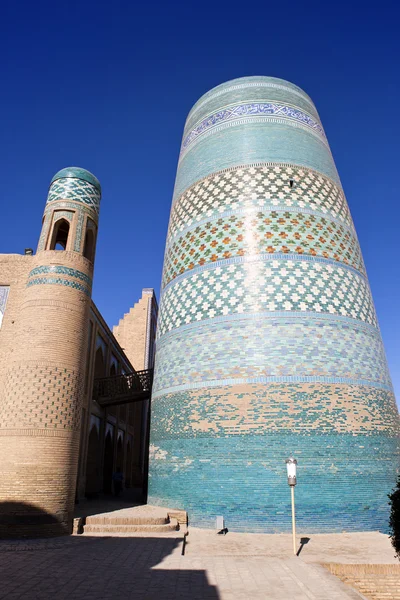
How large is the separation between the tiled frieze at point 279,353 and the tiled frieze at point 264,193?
272cm

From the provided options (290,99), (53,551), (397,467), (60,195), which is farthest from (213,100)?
(53,551)

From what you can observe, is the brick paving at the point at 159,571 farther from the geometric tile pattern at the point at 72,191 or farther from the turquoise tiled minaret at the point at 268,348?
the geometric tile pattern at the point at 72,191

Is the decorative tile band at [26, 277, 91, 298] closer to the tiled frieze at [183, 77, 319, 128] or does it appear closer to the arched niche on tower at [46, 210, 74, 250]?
the arched niche on tower at [46, 210, 74, 250]

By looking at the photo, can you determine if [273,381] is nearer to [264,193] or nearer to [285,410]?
[285,410]

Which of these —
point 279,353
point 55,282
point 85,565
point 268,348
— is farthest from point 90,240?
point 85,565

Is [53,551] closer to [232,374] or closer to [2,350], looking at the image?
[232,374]

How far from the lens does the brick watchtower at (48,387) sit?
6797 millimetres

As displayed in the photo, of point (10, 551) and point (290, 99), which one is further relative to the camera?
point (290, 99)

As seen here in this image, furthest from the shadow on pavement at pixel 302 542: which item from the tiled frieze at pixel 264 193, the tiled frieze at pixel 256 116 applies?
the tiled frieze at pixel 256 116

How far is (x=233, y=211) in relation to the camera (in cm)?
961

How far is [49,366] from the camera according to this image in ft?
25.1

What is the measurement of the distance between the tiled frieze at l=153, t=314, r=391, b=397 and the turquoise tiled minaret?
24 mm

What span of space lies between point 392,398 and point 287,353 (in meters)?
2.48

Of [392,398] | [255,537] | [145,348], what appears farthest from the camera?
[145,348]
